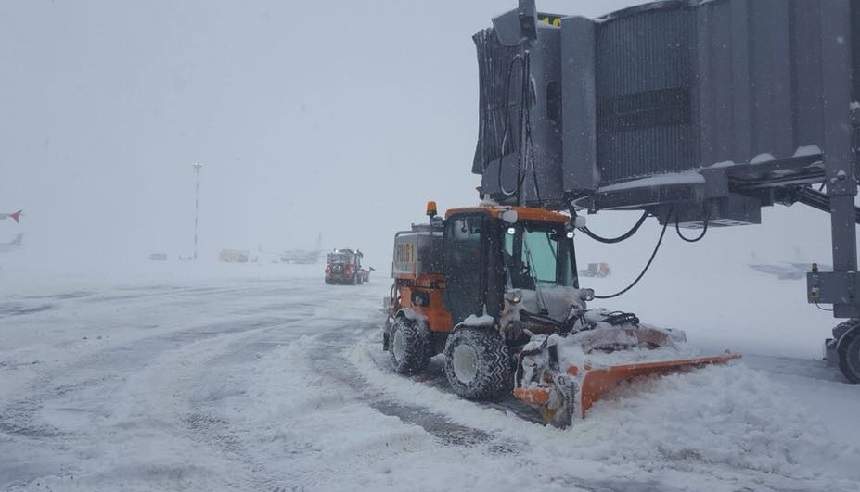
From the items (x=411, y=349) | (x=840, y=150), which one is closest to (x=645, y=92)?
(x=840, y=150)

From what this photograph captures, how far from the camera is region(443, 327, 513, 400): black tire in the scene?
6238 millimetres

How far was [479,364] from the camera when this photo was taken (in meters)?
6.32

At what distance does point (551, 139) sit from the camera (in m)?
10.8

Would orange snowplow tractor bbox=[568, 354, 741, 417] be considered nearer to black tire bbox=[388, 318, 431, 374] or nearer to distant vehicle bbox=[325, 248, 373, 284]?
black tire bbox=[388, 318, 431, 374]

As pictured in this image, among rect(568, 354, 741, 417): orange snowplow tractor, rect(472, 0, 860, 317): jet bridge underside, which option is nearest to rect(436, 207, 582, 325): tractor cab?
rect(472, 0, 860, 317): jet bridge underside

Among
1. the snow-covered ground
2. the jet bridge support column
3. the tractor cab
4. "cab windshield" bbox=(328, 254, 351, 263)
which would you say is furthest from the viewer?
"cab windshield" bbox=(328, 254, 351, 263)

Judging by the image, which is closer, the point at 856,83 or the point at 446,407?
the point at 446,407

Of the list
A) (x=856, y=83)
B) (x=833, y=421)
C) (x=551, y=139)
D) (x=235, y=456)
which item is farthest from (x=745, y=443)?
(x=551, y=139)

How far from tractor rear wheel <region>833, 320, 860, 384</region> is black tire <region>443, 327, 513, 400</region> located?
17.0 feet

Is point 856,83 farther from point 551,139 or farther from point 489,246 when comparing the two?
point 489,246

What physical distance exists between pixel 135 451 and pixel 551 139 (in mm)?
8581

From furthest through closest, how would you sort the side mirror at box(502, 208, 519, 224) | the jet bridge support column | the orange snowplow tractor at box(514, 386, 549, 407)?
the jet bridge support column < the side mirror at box(502, 208, 519, 224) < the orange snowplow tractor at box(514, 386, 549, 407)

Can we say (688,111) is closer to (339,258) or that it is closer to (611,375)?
(611,375)

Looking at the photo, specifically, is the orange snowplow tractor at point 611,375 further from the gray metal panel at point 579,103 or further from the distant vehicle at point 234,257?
the distant vehicle at point 234,257
